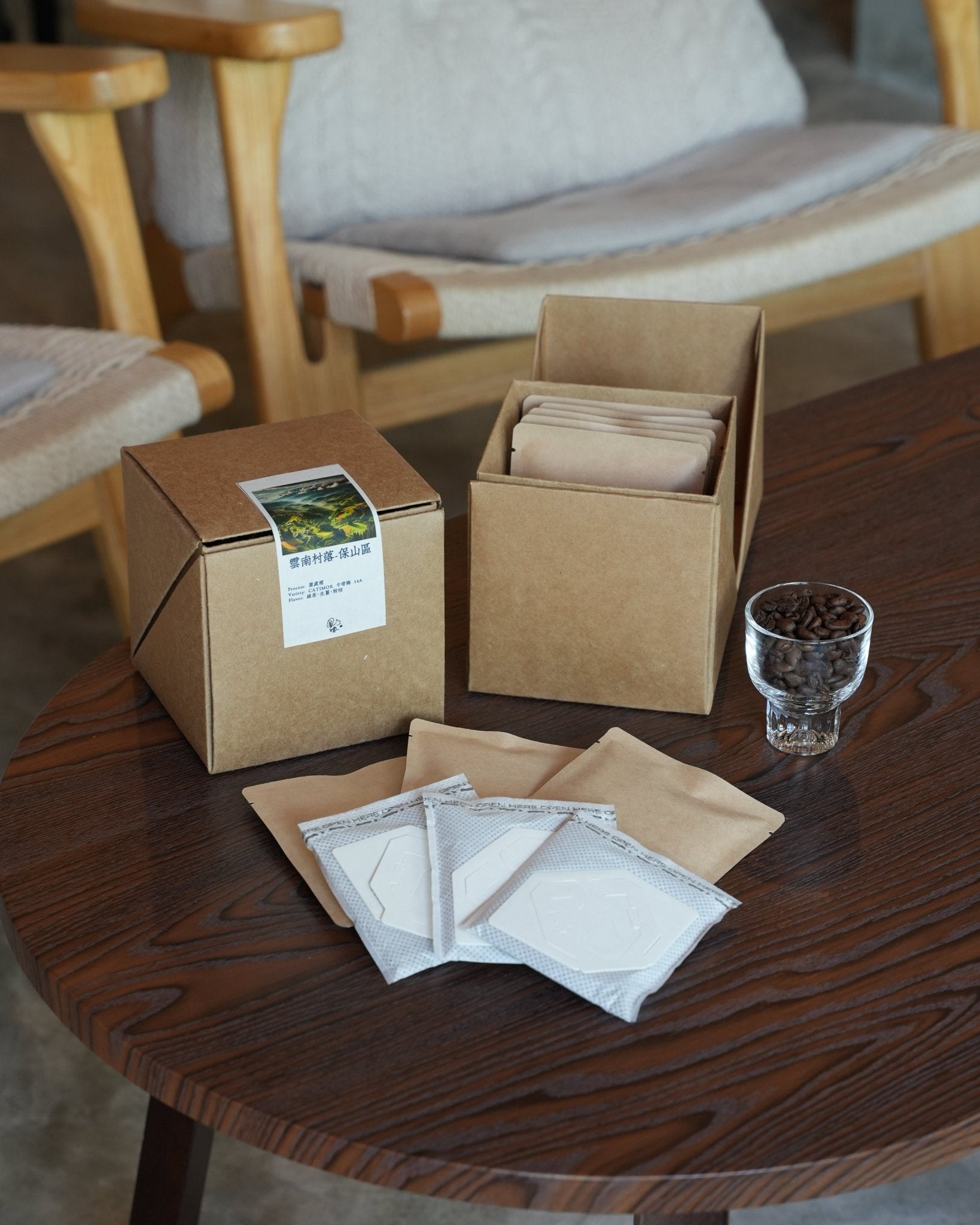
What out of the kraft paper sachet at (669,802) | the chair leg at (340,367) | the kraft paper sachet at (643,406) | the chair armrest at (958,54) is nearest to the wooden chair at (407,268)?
the chair leg at (340,367)

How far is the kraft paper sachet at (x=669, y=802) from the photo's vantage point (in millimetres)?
668

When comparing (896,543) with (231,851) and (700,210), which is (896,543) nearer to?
(231,851)

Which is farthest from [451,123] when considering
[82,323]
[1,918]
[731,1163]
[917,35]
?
[917,35]

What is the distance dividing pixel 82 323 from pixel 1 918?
1998 mm

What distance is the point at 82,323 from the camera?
2.53m

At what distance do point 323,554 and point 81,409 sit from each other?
2.04ft

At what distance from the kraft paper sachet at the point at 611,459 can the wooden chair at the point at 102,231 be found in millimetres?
559

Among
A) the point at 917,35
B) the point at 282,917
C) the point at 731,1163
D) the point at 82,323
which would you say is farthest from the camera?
the point at 917,35

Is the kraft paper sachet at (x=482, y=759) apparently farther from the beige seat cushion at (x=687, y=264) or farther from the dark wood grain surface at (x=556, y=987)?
the beige seat cushion at (x=687, y=264)

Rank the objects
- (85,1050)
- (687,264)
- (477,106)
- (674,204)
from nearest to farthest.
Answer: (85,1050)
(687,264)
(674,204)
(477,106)

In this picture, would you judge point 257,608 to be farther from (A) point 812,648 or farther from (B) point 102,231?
(B) point 102,231

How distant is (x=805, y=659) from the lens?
0.72 meters

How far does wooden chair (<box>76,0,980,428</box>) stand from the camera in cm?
143

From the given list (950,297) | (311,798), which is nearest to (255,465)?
(311,798)
